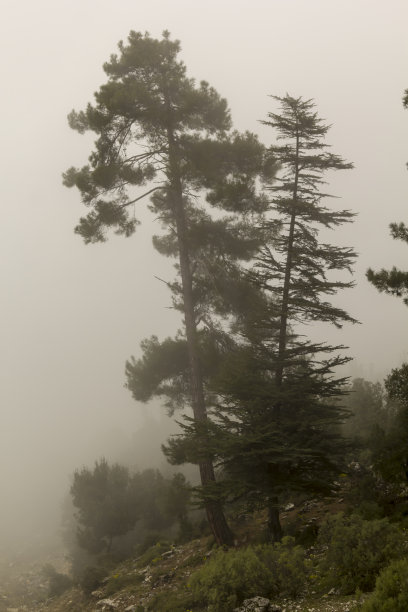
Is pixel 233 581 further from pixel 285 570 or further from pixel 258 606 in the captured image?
pixel 285 570

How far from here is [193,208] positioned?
1719 cm

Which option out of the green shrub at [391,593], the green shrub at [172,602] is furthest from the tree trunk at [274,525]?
the green shrub at [391,593]

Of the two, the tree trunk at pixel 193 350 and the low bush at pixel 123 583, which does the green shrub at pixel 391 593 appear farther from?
the low bush at pixel 123 583

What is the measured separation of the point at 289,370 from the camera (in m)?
12.9

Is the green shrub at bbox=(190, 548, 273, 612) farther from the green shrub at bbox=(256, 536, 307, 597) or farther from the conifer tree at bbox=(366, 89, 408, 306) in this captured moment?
the conifer tree at bbox=(366, 89, 408, 306)

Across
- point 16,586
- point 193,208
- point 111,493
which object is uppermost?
point 193,208

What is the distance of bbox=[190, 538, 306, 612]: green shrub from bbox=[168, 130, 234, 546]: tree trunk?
4593 mm

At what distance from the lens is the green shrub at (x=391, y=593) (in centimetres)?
534

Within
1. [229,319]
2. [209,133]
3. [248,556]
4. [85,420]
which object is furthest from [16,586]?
[85,420]

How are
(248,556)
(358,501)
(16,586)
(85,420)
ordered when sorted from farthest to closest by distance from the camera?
(85,420)
(16,586)
(358,501)
(248,556)

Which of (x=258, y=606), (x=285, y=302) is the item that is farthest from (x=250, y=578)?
(x=285, y=302)

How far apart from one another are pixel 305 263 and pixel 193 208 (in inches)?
267

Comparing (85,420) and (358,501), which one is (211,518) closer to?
(358,501)

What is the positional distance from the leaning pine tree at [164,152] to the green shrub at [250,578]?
6305 mm
